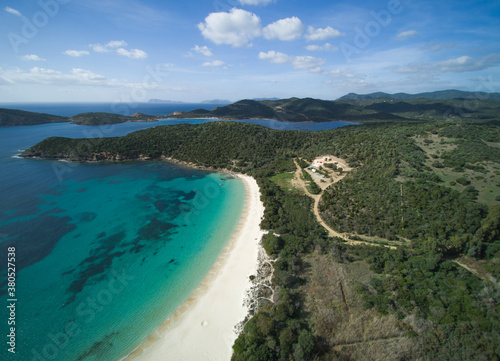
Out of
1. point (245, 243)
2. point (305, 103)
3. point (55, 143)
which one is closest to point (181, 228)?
point (245, 243)

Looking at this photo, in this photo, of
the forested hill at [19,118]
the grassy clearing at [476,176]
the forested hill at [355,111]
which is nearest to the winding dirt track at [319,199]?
the grassy clearing at [476,176]

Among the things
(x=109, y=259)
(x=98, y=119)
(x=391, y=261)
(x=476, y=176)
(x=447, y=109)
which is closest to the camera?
(x=391, y=261)

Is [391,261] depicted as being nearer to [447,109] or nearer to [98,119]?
[98,119]

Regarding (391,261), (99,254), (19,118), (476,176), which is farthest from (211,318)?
(19,118)

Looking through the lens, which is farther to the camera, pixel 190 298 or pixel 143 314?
pixel 190 298

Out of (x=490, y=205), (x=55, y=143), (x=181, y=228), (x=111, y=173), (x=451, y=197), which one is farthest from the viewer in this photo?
(x=55, y=143)

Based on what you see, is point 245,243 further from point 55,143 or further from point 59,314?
point 55,143

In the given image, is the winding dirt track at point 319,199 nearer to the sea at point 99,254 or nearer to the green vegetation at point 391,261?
the green vegetation at point 391,261
